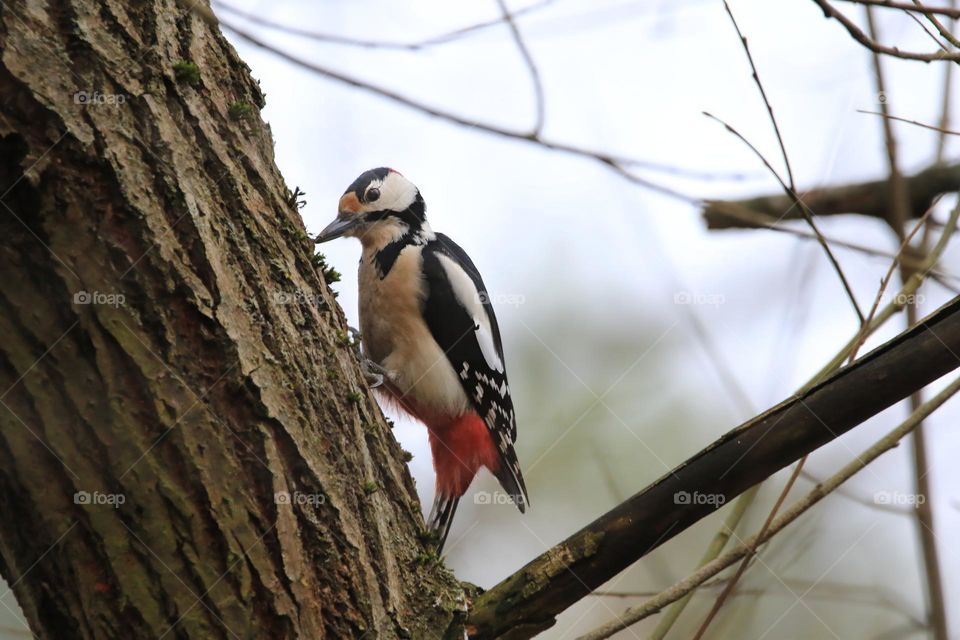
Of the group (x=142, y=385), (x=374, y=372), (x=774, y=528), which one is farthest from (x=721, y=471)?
(x=374, y=372)

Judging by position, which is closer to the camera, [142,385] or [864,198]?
[142,385]

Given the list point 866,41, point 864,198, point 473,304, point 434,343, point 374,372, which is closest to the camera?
point 866,41

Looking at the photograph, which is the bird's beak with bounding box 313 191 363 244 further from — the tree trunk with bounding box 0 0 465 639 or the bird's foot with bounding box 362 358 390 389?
the tree trunk with bounding box 0 0 465 639

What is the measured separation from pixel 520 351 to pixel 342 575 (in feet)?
14.6

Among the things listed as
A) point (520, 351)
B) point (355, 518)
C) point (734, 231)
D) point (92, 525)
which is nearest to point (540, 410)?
point (520, 351)

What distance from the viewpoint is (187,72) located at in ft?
6.31

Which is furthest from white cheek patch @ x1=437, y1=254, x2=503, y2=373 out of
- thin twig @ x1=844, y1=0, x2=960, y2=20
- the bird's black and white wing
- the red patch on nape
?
thin twig @ x1=844, y1=0, x2=960, y2=20

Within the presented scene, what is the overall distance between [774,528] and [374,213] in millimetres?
2447

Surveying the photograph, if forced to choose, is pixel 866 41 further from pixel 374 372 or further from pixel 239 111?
pixel 374 372

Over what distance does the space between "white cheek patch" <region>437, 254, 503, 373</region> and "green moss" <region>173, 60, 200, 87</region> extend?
76.2 inches

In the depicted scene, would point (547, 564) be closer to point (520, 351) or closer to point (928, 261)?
point (928, 261)

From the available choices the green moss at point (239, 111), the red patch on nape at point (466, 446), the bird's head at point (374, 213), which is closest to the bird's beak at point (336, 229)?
the bird's head at point (374, 213)

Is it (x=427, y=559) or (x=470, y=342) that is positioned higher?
(x=470, y=342)

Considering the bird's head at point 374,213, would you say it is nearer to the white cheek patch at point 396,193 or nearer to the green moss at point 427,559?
the white cheek patch at point 396,193
